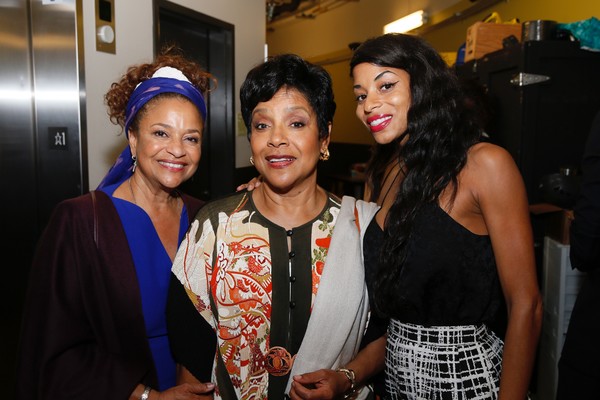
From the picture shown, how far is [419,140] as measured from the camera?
152cm

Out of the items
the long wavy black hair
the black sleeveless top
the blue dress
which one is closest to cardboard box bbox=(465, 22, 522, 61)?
the long wavy black hair

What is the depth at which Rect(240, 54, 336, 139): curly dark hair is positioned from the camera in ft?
4.65

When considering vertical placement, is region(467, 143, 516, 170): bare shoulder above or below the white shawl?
above

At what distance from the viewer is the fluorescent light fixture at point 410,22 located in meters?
6.28

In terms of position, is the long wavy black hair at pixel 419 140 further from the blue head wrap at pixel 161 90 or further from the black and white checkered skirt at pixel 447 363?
the blue head wrap at pixel 161 90

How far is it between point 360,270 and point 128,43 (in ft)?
6.97

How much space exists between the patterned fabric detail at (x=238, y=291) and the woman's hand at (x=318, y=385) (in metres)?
0.14

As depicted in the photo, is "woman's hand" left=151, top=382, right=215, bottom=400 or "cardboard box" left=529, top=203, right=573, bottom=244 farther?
"cardboard box" left=529, top=203, right=573, bottom=244

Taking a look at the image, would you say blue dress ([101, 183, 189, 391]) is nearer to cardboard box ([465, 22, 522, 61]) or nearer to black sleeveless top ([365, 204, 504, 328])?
black sleeveless top ([365, 204, 504, 328])

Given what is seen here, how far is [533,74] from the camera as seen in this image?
2.82 meters

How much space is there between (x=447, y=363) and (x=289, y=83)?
0.93m

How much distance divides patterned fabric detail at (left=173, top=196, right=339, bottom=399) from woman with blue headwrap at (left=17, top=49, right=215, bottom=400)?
0.47 ft

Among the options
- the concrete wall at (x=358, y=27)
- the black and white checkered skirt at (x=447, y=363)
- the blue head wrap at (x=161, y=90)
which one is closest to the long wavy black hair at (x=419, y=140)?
the black and white checkered skirt at (x=447, y=363)

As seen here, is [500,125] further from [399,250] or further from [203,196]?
[203,196]
